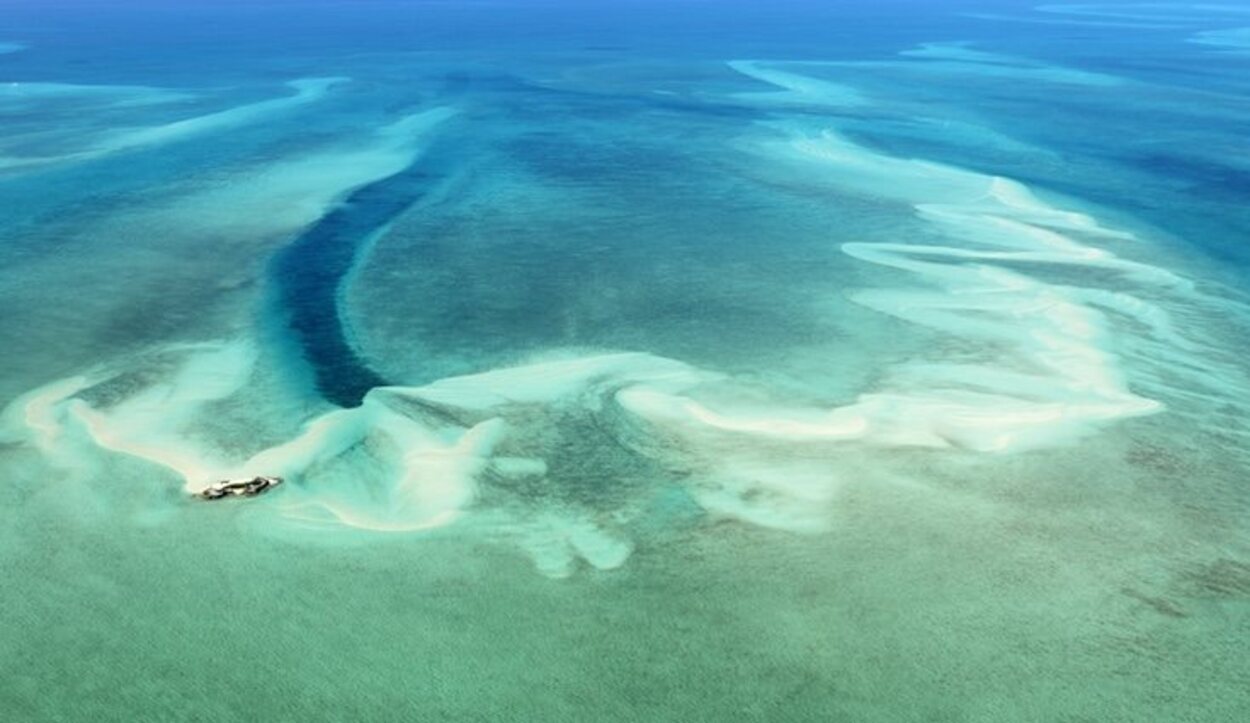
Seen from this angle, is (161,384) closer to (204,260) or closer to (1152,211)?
(204,260)

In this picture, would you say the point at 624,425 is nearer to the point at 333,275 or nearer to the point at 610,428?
the point at 610,428

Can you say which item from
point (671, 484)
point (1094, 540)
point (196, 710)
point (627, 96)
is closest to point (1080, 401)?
point (1094, 540)

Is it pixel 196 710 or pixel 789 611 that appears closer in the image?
pixel 196 710

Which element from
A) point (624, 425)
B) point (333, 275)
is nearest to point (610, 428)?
point (624, 425)

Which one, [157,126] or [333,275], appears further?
[157,126]

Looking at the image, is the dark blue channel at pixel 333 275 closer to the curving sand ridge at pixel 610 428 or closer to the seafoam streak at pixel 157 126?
the curving sand ridge at pixel 610 428

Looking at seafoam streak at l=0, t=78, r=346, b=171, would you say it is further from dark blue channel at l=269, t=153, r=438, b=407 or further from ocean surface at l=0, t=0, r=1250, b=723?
dark blue channel at l=269, t=153, r=438, b=407

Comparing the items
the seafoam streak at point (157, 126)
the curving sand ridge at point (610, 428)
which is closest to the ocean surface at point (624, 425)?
the curving sand ridge at point (610, 428)

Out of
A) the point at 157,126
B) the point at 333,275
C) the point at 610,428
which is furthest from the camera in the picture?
the point at 157,126
